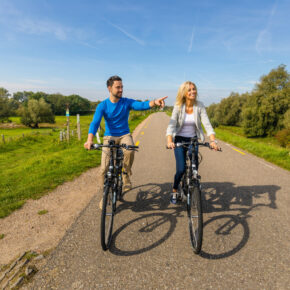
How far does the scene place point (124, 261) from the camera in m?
2.40

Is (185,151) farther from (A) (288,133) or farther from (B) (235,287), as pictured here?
(A) (288,133)

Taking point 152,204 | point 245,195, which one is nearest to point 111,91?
point 152,204

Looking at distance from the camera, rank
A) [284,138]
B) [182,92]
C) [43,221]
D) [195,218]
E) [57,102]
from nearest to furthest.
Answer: [195,218], [182,92], [43,221], [284,138], [57,102]

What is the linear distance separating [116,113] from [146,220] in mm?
1949

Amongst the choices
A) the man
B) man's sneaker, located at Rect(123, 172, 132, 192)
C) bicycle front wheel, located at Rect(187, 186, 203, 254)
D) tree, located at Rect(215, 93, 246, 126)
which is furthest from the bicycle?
tree, located at Rect(215, 93, 246, 126)

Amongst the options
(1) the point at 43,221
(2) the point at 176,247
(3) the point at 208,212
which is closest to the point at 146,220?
(2) the point at 176,247

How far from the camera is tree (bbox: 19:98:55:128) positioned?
5294 cm

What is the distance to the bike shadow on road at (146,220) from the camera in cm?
268

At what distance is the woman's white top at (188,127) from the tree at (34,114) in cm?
5893

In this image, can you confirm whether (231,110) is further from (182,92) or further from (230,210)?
(182,92)

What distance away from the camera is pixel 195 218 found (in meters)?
2.64

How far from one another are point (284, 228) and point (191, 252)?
172 cm

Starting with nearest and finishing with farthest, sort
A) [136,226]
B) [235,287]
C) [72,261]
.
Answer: [235,287], [72,261], [136,226]

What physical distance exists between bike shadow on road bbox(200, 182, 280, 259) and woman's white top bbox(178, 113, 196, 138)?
148cm
